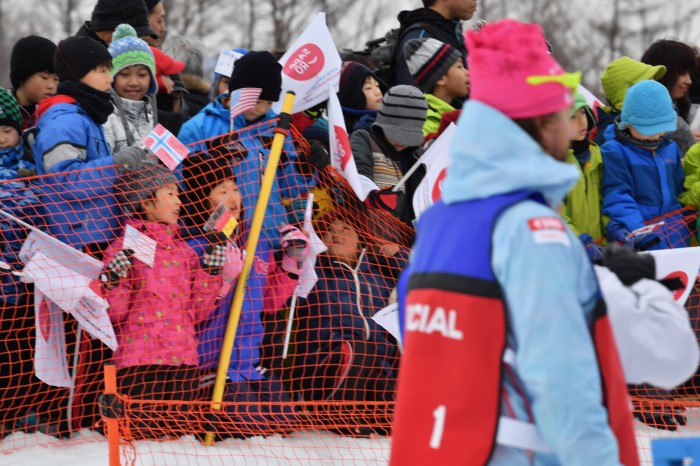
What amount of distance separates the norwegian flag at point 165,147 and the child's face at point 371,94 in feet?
7.12

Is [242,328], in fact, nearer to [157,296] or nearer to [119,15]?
[157,296]

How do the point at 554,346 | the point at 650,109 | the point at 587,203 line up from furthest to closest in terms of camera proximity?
the point at 587,203 → the point at 650,109 → the point at 554,346

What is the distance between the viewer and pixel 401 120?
23.3ft

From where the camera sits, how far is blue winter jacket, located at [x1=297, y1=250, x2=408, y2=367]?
22.1 ft

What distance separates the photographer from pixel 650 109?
7379 mm

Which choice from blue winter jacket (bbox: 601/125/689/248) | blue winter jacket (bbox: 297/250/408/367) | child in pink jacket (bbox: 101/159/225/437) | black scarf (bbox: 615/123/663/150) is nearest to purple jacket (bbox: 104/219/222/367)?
child in pink jacket (bbox: 101/159/225/437)

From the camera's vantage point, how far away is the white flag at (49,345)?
6117mm

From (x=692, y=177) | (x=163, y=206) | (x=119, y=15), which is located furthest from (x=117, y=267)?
(x=692, y=177)

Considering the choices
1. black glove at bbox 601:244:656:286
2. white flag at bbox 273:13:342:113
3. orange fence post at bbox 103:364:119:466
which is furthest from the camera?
white flag at bbox 273:13:342:113

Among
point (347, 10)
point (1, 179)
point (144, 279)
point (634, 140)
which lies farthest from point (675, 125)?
point (347, 10)

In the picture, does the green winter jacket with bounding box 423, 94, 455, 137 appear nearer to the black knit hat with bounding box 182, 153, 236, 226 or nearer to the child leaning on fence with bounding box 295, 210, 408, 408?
the child leaning on fence with bounding box 295, 210, 408, 408

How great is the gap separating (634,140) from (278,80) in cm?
241

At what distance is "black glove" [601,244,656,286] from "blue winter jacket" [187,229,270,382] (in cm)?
318

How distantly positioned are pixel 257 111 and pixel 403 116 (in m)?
0.91
